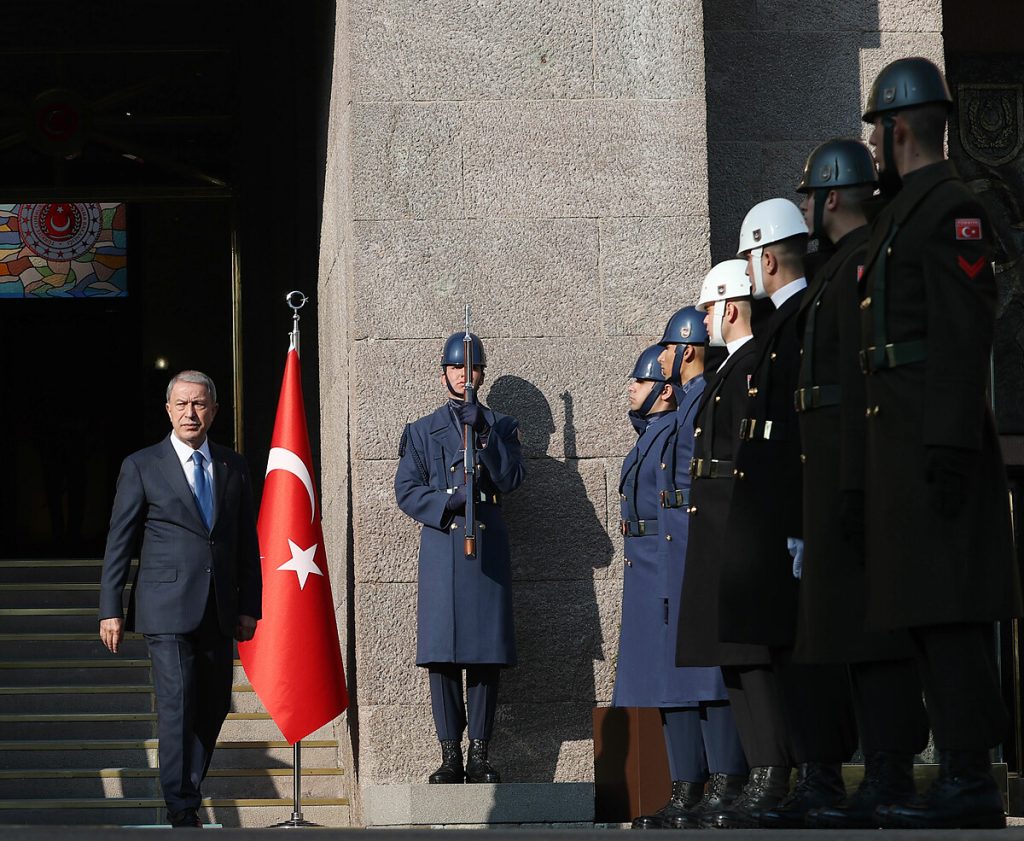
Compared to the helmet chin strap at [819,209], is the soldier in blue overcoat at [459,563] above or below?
below

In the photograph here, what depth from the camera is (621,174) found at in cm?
872

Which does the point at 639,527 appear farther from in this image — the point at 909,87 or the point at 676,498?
the point at 909,87

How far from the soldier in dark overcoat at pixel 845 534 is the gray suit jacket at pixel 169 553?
3.26 m

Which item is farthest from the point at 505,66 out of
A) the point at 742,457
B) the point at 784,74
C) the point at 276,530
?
the point at 742,457

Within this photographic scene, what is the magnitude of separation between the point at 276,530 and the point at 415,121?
206cm

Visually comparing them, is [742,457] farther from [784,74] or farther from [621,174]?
[784,74]

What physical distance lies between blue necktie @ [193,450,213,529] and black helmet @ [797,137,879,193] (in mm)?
3434

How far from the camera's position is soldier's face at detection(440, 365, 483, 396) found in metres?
8.16

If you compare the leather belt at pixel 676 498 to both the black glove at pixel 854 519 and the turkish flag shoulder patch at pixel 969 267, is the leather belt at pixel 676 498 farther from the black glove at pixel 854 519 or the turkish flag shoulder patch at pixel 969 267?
the turkish flag shoulder patch at pixel 969 267

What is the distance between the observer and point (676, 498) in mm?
7367

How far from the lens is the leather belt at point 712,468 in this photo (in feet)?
19.8

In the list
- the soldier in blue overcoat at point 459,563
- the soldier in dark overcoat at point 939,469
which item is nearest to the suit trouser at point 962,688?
the soldier in dark overcoat at point 939,469

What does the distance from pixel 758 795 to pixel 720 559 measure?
818 mm

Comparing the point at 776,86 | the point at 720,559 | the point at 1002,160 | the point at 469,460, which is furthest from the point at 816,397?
the point at 1002,160
